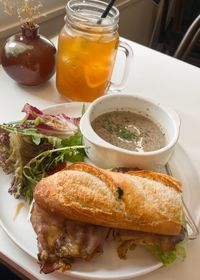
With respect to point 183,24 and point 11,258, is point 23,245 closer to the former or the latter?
point 11,258

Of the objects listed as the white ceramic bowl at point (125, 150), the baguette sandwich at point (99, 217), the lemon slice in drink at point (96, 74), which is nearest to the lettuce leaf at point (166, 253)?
the baguette sandwich at point (99, 217)

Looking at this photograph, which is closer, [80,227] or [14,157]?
[80,227]

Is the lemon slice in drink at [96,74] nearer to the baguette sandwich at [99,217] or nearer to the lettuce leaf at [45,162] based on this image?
the lettuce leaf at [45,162]

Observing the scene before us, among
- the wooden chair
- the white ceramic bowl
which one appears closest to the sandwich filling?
the white ceramic bowl

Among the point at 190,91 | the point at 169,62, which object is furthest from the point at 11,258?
the point at 169,62

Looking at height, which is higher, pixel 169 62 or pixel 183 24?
pixel 169 62

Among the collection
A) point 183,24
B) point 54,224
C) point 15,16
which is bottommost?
point 183,24
